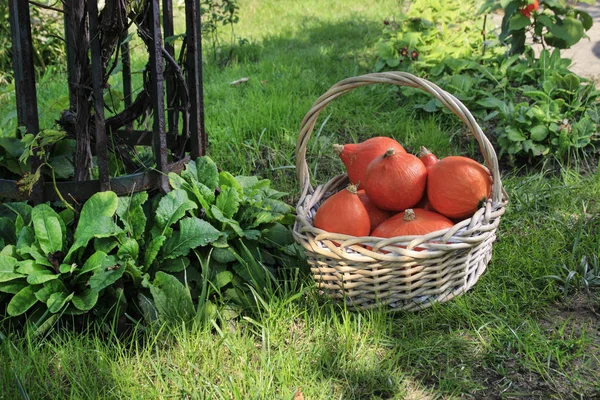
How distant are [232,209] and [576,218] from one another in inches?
59.0

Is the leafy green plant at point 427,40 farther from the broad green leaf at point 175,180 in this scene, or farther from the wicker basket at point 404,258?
the broad green leaf at point 175,180

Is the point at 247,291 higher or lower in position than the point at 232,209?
lower

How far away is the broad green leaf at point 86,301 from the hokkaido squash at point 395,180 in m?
1.01

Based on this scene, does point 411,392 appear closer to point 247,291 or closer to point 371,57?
point 247,291

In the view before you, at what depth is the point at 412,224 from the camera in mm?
2137

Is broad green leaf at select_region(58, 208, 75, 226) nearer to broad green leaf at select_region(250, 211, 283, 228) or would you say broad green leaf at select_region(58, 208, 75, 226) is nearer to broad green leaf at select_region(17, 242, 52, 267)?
broad green leaf at select_region(17, 242, 52, 267)

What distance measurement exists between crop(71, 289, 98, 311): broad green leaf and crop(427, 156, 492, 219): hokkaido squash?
118cm

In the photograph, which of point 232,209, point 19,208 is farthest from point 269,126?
point 19,208

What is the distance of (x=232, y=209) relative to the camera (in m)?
2.32

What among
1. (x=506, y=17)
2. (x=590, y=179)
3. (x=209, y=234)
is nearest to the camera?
(x=209, y=234)

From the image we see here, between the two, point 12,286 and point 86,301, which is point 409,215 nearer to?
point 86,301

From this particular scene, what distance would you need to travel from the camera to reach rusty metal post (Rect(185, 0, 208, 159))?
2.28 metres

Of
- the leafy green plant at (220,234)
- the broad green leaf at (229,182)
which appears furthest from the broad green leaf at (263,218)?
the broad green leaf at (229,182)

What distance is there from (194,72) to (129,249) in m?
0.69
